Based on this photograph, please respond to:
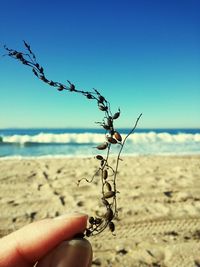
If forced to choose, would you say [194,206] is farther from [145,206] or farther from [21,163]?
[21,163]

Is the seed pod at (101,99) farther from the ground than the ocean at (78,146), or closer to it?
farther from the ground

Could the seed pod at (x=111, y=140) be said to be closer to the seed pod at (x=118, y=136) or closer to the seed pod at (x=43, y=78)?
the seed pod at (x=118, y=136)

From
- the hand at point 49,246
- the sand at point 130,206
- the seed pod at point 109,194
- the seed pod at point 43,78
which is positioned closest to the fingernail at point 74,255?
the hand at point 49,246

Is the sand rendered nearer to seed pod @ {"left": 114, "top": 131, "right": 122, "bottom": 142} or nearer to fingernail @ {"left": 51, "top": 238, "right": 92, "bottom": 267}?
fingernail @ {"left": 51, "top": 238, "right": 92, "bottom": 267}

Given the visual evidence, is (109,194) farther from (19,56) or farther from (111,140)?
(19,56)

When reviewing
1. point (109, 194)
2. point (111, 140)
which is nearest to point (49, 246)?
point (109, 194)

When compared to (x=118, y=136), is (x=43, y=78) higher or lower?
higher

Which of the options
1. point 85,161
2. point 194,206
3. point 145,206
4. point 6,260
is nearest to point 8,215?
point 145,206
